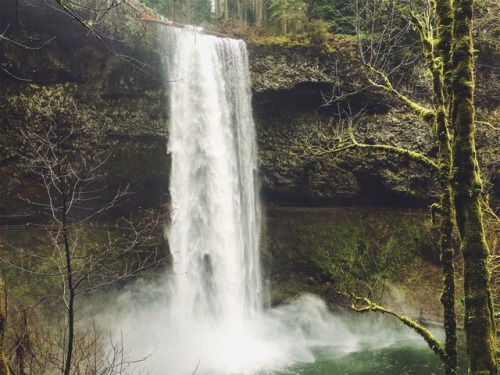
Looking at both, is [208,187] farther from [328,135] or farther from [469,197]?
[469,197]

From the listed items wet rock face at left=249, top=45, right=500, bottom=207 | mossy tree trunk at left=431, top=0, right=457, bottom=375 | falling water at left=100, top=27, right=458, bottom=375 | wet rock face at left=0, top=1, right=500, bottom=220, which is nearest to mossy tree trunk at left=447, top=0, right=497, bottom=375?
mossy tree trunk at left=431, top=0, right=457, bottom=375

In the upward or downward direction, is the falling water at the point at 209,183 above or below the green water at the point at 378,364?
above

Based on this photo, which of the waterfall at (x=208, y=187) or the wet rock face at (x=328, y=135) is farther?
the wet rock face at (x=328, y=135)

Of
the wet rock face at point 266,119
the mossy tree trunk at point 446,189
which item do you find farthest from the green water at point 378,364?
the mossy tree trunk at point 446,189

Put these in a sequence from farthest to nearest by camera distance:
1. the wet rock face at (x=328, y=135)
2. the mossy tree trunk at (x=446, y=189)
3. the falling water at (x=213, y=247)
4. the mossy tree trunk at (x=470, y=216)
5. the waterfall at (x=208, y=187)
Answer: the wet rock face at (x=328, y=135) < the waterfall at (x=208, y=187) < the falling water at (x=213, y=247) < the mossy tree trunk at (x=446, y=189) < the mossy tree trunk at (x=470, y=216)

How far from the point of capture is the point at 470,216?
147 inches

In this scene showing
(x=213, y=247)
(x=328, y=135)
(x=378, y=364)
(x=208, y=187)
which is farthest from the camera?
(x=328, y=135)

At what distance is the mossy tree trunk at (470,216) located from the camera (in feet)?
11.9

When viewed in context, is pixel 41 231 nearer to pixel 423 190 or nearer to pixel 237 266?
pixel 237 266

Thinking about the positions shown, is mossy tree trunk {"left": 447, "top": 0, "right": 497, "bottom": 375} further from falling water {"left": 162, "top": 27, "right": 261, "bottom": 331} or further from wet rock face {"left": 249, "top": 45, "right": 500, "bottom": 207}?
wet rock face {"left": 249, "top": 45, "right": 500, "bottom": 207}

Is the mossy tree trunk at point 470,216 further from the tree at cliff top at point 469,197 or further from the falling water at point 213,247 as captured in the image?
the falling water at point 213,247

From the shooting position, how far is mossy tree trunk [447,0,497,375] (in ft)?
11.9

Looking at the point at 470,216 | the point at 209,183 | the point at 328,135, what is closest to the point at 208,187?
the point at 209,183

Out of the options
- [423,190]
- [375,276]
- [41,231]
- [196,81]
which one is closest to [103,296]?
[41,231]
